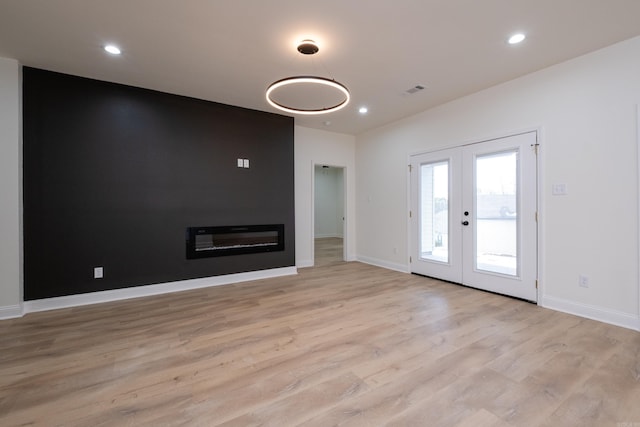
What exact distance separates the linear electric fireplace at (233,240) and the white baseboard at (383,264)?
2.12 metres

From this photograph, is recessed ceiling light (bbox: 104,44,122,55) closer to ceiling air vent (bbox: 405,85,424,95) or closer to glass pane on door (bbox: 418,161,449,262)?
ceiling air vent (bbox: 405,85,424,95)

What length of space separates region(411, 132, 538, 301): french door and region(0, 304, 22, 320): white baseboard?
5.61 metres

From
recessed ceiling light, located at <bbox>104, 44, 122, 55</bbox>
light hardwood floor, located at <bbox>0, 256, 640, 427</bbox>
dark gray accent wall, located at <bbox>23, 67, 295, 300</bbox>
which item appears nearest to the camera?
light hardwood floor, located at <bbox>0, 256, 640, 427</bbox>

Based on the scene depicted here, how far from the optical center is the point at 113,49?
298 cm

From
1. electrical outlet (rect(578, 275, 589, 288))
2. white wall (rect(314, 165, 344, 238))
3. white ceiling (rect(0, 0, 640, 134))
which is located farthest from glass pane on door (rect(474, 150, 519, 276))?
white wall (rect(314, 165, 344, 238))

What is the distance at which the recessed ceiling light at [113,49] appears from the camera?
292cm

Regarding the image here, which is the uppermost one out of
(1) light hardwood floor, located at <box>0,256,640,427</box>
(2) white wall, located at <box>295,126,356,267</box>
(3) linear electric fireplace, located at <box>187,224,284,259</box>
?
(2) white wall, located at <box>295,126,356,267</box>

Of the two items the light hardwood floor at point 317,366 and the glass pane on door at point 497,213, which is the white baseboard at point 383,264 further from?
the light hardwood floor at point 317,366

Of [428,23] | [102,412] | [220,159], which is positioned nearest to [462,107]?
[428,23]

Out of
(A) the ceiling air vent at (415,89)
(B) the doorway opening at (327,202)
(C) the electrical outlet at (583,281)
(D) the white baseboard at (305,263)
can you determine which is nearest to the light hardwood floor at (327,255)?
(D) the white baseboard at (305,263)

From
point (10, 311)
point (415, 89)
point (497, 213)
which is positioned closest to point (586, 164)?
point (497, 213)

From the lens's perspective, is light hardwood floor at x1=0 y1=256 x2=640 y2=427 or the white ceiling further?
the white ceiling

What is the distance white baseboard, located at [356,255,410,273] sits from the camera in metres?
5.31

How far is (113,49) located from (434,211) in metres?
4.95
